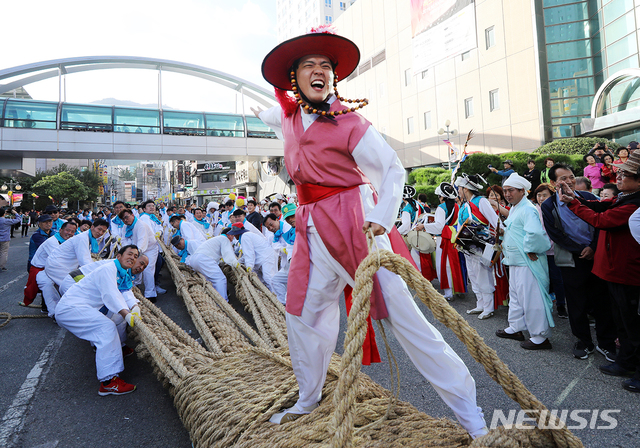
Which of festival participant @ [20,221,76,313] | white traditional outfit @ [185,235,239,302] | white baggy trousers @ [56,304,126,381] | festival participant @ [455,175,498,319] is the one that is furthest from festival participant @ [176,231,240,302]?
festival participant @ [455,175,498,319]

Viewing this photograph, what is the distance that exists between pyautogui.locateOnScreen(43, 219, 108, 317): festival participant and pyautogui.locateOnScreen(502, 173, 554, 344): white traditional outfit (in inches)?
210

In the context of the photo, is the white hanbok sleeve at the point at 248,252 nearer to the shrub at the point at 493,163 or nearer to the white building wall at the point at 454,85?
the shrub at the point at 493,163

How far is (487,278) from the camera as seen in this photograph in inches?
176

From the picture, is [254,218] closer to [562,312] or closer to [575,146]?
[562,312]

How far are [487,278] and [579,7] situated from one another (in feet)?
59.2

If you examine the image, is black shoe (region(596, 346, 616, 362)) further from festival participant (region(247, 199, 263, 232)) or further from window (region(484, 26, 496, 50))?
window (region(484, 26, 496, 50))

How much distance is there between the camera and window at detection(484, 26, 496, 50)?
17.3 meters

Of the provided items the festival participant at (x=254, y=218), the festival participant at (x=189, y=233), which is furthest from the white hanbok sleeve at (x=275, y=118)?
the festival participant at (x=254, y=218)

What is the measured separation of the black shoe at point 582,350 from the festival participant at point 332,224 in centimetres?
218

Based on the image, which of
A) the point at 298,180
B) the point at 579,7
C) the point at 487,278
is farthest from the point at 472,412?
the point at 579,7

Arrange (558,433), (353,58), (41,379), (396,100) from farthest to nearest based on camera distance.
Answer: (396,100) → (41,379) → (353,58) → (558,433)

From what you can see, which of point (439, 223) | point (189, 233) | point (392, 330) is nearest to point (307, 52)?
point (392, 330)

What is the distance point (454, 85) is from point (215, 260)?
17413 millimetres

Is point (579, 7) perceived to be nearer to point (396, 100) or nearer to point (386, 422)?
point (396, 100)
